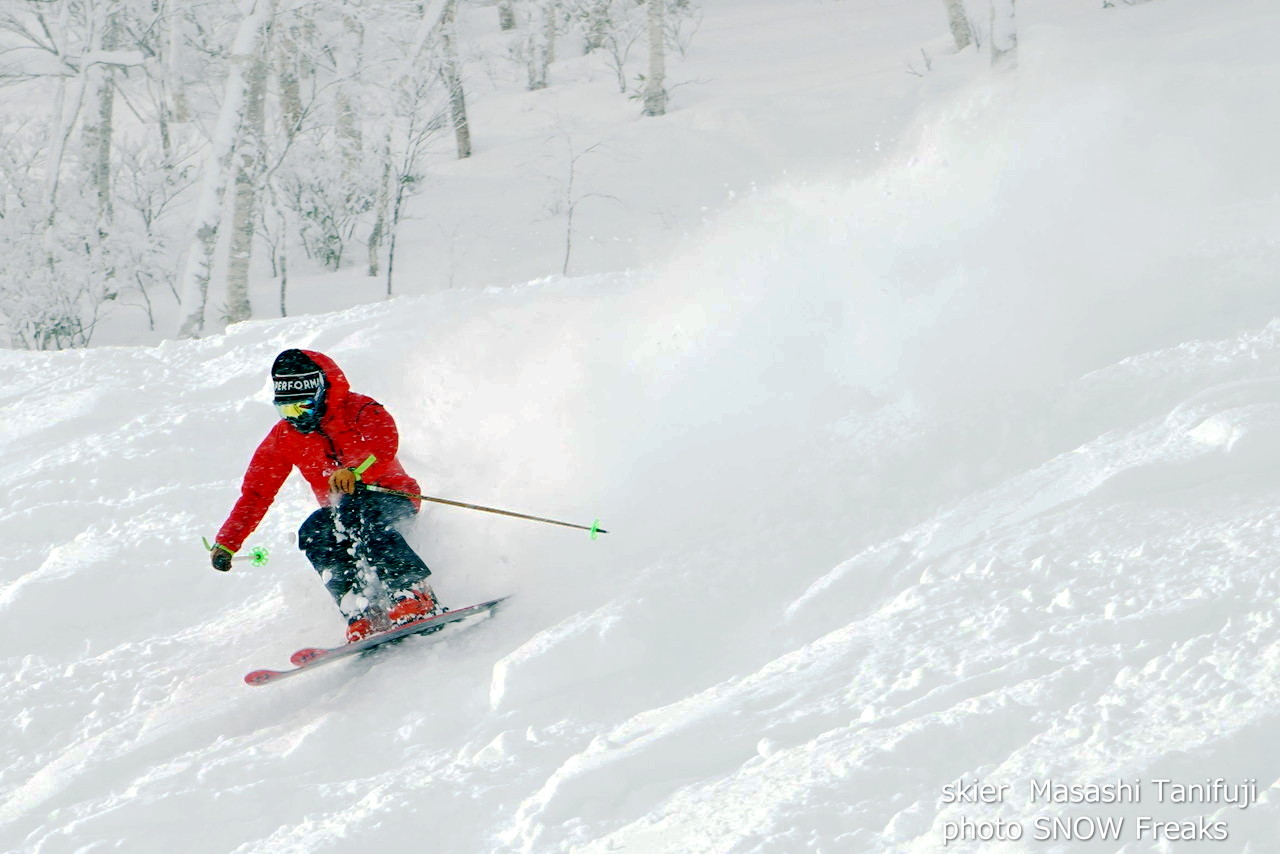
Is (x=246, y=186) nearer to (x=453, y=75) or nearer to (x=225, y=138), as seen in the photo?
(x=225, y=138)

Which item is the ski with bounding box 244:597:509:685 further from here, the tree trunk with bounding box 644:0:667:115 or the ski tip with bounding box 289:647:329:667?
the tree trunk with bounding box 644:0:667:115

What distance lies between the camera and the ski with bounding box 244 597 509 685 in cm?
418

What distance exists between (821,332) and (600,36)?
767 inches

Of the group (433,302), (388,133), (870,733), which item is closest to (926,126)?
(433,302)

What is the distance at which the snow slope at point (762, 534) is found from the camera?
10.5ft

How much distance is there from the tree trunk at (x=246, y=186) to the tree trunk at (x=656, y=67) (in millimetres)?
6477

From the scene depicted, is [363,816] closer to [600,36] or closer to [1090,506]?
[1090,506]

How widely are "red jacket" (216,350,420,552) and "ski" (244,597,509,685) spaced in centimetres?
66

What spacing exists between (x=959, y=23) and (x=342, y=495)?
1508 centimetres

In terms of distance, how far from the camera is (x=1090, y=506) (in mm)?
4113

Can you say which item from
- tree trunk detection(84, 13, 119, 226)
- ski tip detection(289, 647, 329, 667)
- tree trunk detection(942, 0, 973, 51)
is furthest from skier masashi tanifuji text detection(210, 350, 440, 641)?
tree trunk detection(942, 0, 973, 51)

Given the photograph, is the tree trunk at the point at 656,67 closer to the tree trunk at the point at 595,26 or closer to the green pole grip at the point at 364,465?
the tree trunk at the point at 595,26

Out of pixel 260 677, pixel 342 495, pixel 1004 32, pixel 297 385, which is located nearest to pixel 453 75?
pixel 1004 32

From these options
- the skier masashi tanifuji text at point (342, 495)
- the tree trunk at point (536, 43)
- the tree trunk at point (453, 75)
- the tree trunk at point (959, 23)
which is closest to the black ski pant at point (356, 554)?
the skier masashi tanifuji text at point (342, 495)
